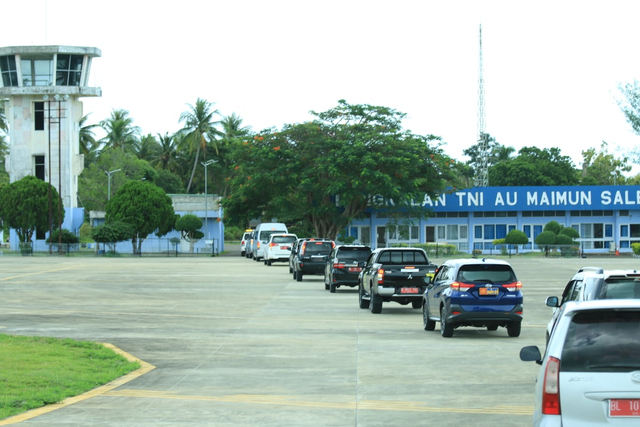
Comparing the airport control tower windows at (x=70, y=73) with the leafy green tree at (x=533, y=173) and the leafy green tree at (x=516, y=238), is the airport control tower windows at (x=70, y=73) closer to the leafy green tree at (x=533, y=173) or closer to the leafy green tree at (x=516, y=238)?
the leafy green tree at (x=516, y=238)

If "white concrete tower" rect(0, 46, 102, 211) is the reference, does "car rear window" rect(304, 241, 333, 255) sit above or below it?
below

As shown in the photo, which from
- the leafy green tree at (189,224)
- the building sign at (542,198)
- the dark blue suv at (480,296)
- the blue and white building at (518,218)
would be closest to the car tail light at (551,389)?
the dark blue suv at (480,296)

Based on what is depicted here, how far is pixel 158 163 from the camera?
11588 cm

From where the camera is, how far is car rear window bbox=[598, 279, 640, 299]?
41.1 feet

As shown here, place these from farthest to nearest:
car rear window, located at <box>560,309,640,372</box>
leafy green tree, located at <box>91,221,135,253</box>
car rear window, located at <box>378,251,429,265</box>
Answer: leafy green tree, located at <box>91,221,135,253</box>, car rear window, located at <box>378,251,429,265</box>, car rear window, located at <box>560,309,640,372</box>

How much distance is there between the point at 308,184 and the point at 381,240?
54.3 feet

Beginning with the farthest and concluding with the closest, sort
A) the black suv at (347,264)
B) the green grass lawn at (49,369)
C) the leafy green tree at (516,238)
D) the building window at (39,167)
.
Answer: the building window at (39,167) → the leafy green tree at (516,238) → the black suv at (347,264) → the green grass lawn at (49,369)

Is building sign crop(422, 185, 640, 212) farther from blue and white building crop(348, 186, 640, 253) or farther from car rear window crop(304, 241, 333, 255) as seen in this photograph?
car rear window crop(304, 241, 333, 255)

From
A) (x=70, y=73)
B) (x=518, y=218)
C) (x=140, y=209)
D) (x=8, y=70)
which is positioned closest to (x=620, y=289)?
(x=140, y=209)

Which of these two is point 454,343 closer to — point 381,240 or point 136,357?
point 136,357

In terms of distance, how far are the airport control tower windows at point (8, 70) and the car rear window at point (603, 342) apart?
263ft

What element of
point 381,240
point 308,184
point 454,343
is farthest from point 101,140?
point 454,343

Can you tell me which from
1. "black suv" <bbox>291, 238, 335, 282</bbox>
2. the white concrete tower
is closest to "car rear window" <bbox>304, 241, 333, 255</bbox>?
"black suv" <bbox>291, 238, 335, 282</bbox>

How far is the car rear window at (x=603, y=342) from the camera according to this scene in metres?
6.56
